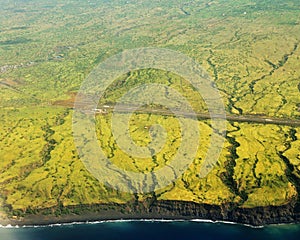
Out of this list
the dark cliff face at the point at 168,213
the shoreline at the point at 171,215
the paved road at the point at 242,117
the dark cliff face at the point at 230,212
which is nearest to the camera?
the dark cliff face at the point at 230,212

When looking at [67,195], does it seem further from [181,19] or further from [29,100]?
[181,19]

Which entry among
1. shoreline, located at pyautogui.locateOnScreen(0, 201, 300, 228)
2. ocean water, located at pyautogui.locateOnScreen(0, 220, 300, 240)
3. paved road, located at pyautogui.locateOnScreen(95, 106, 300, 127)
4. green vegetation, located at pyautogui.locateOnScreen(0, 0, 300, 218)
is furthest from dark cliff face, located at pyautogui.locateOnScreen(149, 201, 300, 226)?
paved road, located at pyautogui.locateOnScreen(95, 106, 300, 127)

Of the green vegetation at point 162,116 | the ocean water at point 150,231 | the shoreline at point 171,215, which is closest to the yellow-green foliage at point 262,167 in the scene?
the green vegetation at point 162,116

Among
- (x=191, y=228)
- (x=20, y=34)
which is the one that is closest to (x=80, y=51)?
(x=20, y=34)

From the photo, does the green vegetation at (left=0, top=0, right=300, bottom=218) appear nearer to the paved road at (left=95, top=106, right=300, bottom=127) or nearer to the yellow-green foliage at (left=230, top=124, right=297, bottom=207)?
the yellow-green foliage at (left=230, top=124, right=297, bottom=207)

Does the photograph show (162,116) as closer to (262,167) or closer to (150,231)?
(262,167)

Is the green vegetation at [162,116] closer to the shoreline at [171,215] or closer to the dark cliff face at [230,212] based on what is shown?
the dark cliff face at [230,212]

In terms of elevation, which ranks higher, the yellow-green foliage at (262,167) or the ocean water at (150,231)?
the yellow-green foliage at (262,167)
